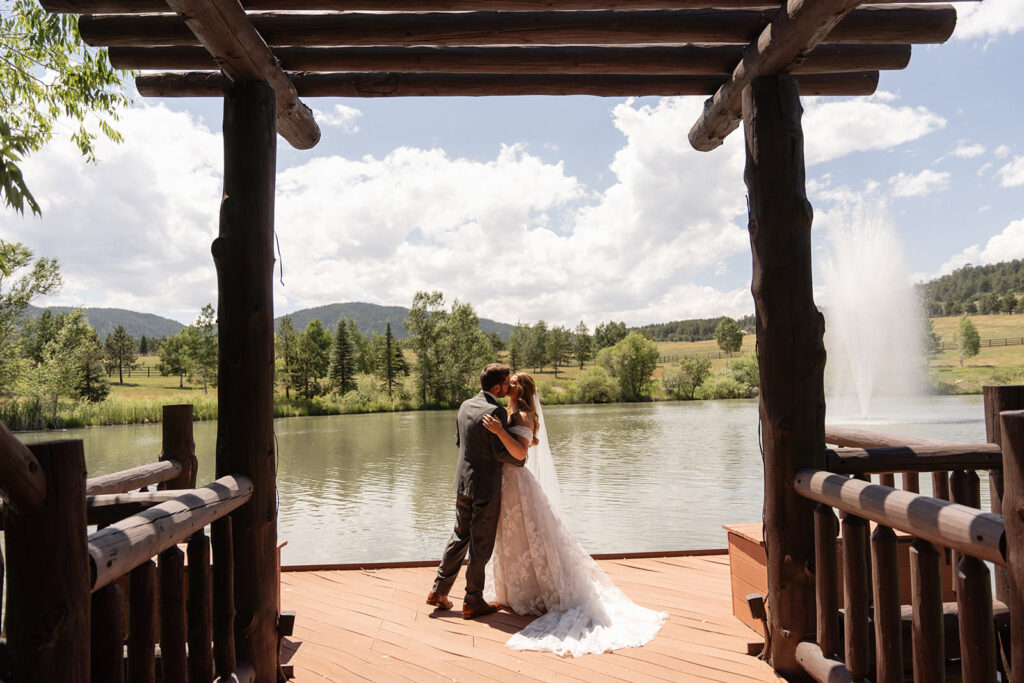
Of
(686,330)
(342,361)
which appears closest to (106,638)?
(342,361)

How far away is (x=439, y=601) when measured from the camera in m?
3.69

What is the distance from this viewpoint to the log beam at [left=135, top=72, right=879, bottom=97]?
319 cm

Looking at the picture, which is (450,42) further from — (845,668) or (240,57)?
(845,668)

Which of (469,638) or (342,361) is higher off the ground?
(342,361)

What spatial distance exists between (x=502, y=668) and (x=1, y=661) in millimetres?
1902

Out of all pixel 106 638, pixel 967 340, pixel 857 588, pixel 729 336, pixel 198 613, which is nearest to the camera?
pixel 106 638

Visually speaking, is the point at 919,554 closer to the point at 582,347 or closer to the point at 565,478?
the point at 565,478

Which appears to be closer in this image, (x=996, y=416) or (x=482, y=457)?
(x=996, y=416)

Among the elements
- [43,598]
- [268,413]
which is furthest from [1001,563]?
[268,413]

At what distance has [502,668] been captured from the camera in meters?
2.90

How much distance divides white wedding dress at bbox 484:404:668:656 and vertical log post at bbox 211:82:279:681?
1.35 metres

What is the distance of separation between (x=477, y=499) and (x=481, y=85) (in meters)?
2.19

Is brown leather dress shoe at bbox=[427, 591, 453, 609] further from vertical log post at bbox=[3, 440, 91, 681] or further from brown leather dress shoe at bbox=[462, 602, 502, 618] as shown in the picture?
vertical log post at bbox=[3, 440, 91, 681]

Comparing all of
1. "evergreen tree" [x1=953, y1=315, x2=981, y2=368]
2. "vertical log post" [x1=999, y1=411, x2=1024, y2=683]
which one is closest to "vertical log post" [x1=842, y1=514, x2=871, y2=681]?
"vertical log post" [x1=999, y1=411, x2=1024, y2=683]
